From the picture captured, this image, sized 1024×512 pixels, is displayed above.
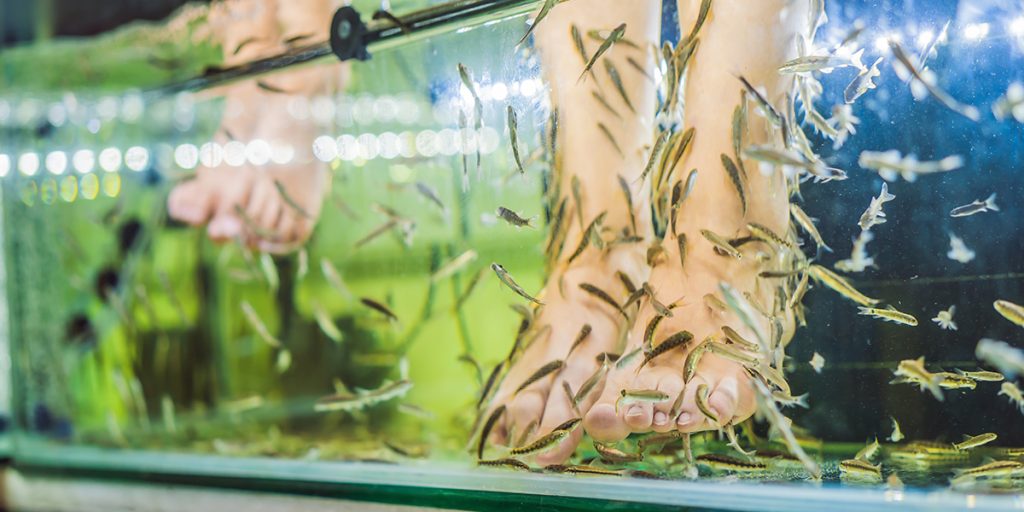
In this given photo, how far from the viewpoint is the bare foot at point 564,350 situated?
2105 mm

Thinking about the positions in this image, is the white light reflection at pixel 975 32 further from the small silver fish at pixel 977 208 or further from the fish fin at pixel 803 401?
the fish fin at pixel 803 401

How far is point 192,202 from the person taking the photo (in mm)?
3273

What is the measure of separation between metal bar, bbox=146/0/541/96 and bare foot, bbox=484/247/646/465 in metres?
0.66

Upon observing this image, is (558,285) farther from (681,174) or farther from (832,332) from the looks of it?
(832,332)

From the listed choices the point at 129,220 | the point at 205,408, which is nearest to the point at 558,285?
the point at 129,220

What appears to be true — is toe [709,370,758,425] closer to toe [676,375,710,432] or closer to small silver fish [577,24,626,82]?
toe [676,375,710,432]

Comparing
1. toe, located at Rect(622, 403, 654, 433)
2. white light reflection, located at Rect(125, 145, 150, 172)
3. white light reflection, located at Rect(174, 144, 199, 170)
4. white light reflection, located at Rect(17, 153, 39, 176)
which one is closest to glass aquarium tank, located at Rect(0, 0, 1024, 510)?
toe, located at Rect(622, 403, 654, 433)

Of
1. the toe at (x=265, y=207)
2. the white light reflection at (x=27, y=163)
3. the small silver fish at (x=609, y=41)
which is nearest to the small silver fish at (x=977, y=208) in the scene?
the small silver fish at (x=609, y=41)

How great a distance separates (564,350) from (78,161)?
2.59 meters

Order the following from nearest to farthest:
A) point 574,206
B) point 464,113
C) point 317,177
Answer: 1. point 574,206
2. point 464,113
3. point 317,177

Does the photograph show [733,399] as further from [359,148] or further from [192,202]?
[192,202]

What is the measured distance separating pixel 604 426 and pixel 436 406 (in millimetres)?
1041

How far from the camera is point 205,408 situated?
446 centimetres

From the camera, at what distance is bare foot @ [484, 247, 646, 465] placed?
2105 mm
